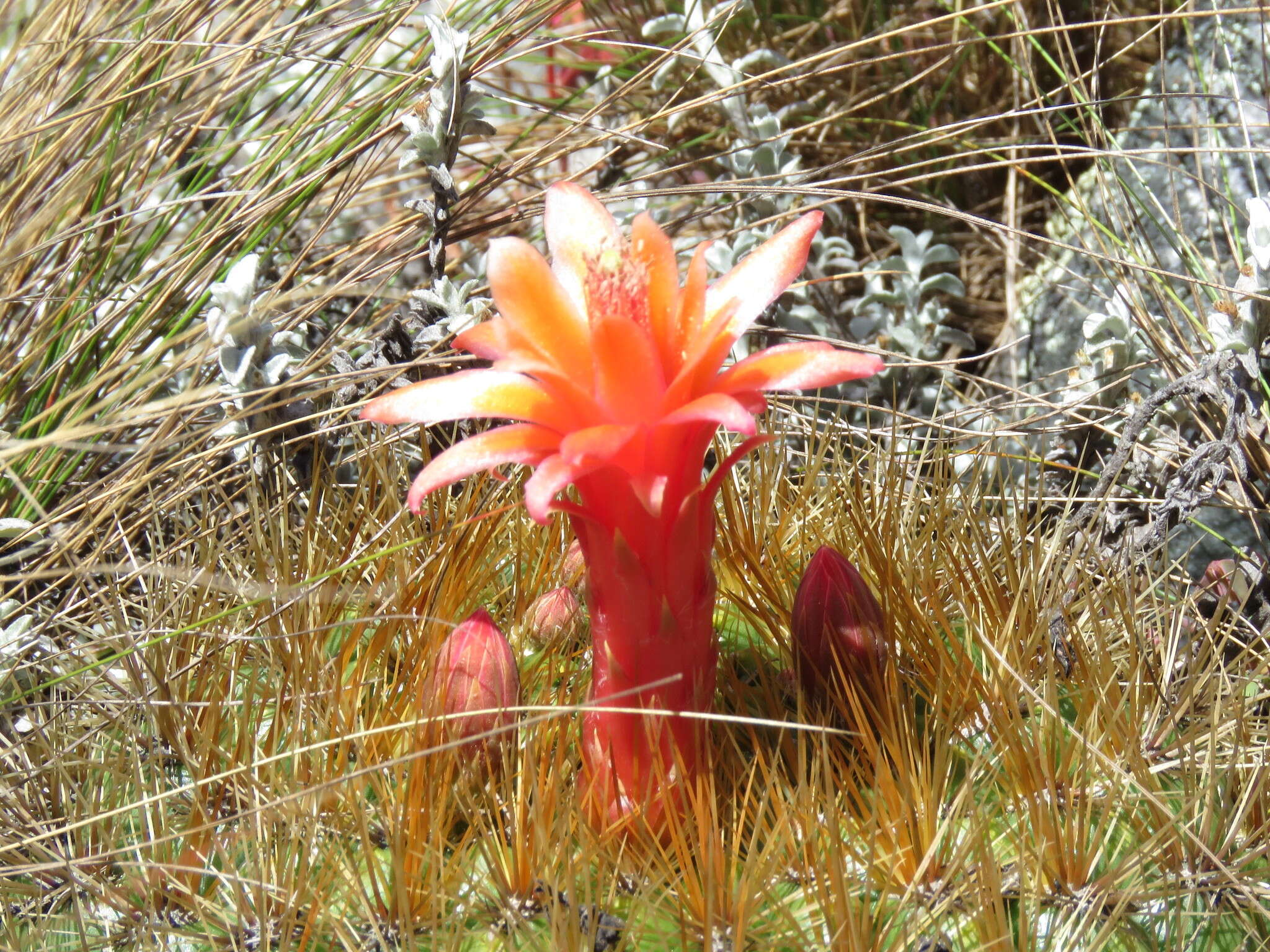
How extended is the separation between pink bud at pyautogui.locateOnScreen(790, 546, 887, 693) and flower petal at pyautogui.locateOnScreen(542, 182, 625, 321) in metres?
0.32

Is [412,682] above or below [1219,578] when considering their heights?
above

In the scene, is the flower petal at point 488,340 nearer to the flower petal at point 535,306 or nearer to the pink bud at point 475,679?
the flower petal at point 535,306

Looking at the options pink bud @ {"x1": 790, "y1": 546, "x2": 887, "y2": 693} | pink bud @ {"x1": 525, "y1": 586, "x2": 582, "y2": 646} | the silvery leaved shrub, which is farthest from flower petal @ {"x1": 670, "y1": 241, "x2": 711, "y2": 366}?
the silvery leaved shrub

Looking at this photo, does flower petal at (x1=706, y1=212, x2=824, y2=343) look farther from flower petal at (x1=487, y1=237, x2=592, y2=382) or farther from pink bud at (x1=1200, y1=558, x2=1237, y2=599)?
pink bud at (x1=1200, y1=558, x2=1237, y2=599)

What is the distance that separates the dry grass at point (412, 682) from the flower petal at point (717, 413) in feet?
0.74

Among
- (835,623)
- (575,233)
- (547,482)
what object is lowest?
(835,623)

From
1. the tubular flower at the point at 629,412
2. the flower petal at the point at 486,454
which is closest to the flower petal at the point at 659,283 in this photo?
the tubular flower at the point at 629,412

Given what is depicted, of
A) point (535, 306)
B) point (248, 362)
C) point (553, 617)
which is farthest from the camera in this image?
point (248, 362)

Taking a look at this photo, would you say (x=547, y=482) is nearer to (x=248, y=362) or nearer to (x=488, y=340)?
(x=488, y=340)

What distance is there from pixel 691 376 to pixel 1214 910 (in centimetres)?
56

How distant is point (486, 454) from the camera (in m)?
0.81

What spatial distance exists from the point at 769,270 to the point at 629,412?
17 centimetres

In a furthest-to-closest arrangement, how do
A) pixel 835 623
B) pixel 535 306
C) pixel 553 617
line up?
pixel 553 617
pixel 835 623
pixel 535 306

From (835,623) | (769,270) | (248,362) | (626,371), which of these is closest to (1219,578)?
(835,623)
